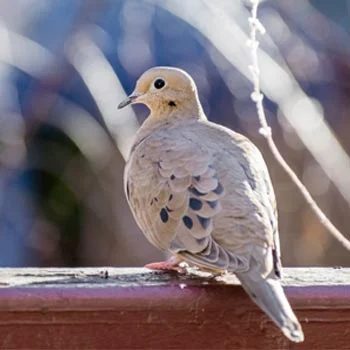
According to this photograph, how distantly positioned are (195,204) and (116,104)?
282 cm

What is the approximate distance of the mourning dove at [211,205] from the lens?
2.28 meters

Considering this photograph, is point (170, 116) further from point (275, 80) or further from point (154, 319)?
point (275, 80)

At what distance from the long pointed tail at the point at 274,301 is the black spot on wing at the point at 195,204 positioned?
296 millimetres

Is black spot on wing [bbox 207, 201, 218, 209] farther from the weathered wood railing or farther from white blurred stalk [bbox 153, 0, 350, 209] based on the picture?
white blurred stalk [bbox 153, 0, 350, 209]

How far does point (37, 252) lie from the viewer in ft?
18.0

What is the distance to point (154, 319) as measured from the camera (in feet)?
6.73

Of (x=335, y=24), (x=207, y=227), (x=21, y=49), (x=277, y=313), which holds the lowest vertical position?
(x=277, y=313)

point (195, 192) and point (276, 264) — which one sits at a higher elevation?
point (195, 192)

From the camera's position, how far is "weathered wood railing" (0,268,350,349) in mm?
2037

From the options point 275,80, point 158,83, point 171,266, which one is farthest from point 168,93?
point 275,80

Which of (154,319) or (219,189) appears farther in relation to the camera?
(219,189)

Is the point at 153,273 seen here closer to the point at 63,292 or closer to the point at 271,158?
the point at 63,292

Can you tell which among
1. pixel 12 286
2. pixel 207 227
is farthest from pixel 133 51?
pixel 12 286

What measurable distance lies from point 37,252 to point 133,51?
1034 millimetres
